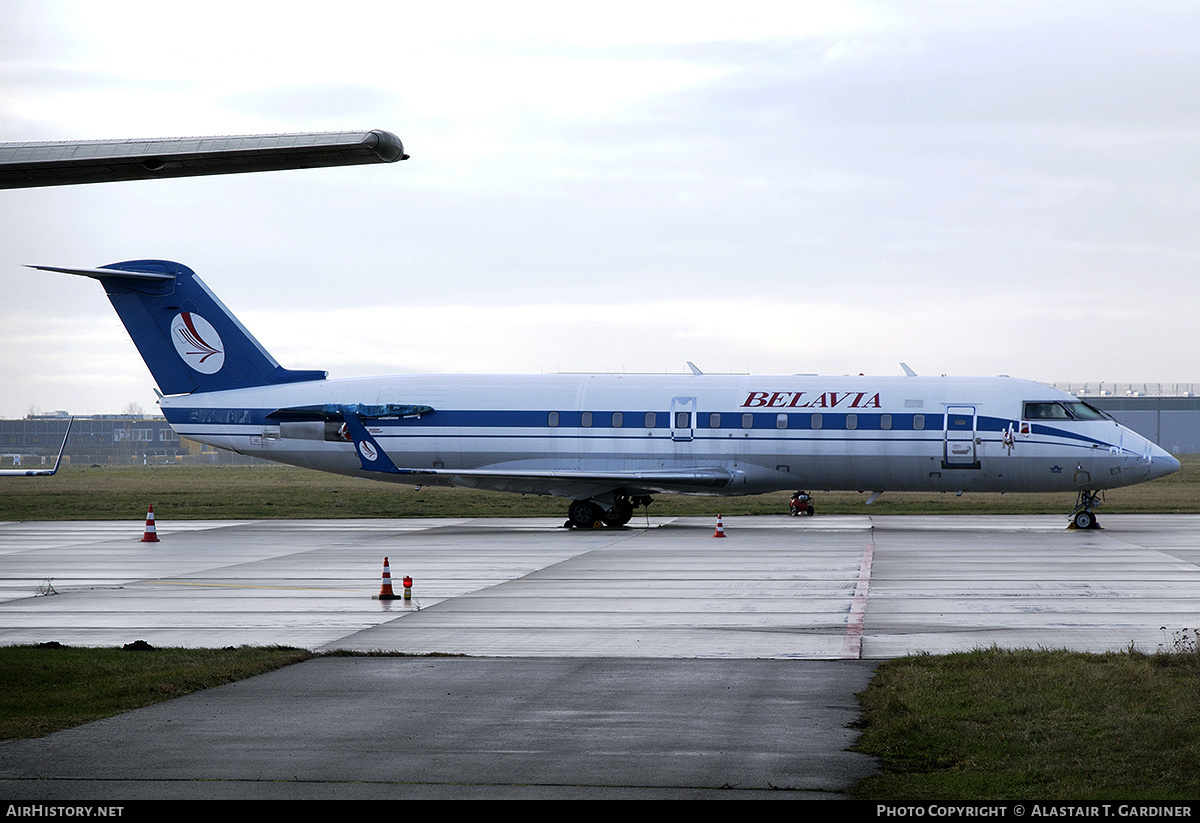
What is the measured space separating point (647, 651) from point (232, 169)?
7.52 m

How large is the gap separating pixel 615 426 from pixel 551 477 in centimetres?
215

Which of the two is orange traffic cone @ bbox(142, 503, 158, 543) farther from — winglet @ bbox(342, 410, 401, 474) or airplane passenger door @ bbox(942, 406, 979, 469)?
airplane passenger door @ bbox(942, 406, 979, 469)

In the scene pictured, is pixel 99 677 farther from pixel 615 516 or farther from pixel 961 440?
pixel 961 440

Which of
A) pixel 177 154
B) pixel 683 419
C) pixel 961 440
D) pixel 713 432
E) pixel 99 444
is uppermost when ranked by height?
pixel 177 154

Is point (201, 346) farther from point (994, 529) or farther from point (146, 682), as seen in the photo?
point (146, 682)

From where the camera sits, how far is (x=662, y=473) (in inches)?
1210

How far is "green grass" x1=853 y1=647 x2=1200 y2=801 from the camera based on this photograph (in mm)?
7586

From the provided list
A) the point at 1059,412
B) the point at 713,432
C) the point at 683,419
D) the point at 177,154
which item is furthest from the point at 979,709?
the point at 1059,412

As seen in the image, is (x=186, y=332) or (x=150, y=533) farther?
(x=186, y=332)

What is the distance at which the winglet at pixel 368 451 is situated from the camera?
30.8 meters

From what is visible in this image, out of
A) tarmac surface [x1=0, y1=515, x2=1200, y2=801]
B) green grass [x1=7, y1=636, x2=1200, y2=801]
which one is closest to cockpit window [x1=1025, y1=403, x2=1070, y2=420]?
tarmac surface [x1=0, y1=515, x2=1200, y2=801]

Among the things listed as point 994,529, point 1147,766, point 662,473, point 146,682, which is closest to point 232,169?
point 146,682

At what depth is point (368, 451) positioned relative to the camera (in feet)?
101

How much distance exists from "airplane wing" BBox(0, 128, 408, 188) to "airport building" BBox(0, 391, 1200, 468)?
108 metres
